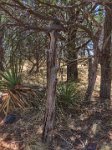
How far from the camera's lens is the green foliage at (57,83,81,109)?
1013 cm

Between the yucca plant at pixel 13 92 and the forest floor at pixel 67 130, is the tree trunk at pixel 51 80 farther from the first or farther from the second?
the yucca plant at pixel 13 92

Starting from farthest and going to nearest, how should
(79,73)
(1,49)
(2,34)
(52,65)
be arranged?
(79,73) → (1,49) → (2,34) → (52,65)

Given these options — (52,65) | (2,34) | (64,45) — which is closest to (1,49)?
(2,34)

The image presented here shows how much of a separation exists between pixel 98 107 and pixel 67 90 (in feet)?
2.88

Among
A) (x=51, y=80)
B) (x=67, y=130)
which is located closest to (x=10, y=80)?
(x=67, y=130)

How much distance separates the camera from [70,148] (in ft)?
29.2

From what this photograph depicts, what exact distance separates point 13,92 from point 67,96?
1.50 m

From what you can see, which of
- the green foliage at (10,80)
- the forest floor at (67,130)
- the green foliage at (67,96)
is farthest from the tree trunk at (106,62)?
the green foliage at (10,80)

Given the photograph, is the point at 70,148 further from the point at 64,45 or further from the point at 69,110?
the point at 64,45

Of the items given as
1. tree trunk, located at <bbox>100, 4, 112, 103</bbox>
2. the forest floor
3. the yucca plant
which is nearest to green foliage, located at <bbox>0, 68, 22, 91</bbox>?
the yucca plant

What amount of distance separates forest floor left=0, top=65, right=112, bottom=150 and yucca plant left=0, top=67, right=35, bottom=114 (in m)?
0.25

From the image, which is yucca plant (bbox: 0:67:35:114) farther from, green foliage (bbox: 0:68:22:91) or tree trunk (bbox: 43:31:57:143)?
tree trunk (bbox: 43:31:57:143)

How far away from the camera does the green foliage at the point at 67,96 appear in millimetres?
10133

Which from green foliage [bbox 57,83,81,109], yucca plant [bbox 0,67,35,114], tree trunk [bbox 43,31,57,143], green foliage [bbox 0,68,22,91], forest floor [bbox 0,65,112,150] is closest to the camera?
tree trunk [bbox 43,31,57,143]
